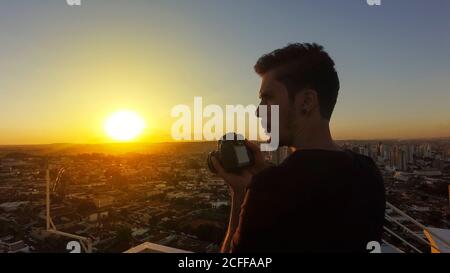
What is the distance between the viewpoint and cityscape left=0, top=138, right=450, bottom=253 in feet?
17.6

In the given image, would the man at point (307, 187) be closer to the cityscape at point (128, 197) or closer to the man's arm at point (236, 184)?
the man's arm at point (236, 184)

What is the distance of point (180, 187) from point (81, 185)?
281cm

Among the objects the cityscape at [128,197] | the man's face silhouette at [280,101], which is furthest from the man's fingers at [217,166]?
the cityscape at [128,197]

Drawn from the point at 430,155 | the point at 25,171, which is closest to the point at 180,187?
the point at 25,171

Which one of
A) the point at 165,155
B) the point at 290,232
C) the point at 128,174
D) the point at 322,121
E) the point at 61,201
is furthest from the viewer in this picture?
the point at 165,155

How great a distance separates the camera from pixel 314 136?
1.67ft

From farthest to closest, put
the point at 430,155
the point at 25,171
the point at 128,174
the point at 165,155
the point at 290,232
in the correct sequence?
1. the point at 430,155
2. the point at 165,155
3. the point at 128,174
4. the point at 25,171
5. the point at 290,232

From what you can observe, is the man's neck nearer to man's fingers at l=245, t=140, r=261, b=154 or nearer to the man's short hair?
the man's short hair

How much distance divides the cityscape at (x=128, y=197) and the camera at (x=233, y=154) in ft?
12.0

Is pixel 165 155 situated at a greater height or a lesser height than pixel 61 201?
greater

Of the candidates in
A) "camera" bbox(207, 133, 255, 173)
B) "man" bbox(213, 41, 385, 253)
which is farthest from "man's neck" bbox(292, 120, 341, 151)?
"camera" bbox(207, 133, 255, 173)
